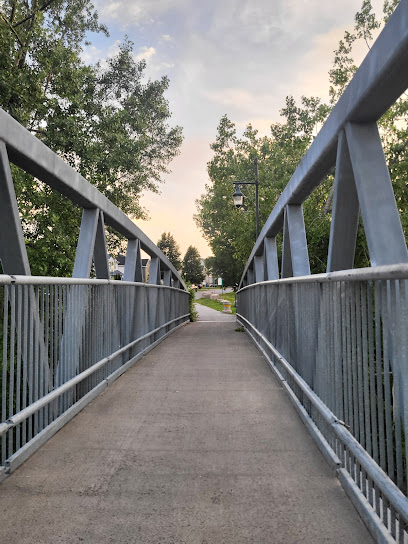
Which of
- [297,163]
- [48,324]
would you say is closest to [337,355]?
[48,324]

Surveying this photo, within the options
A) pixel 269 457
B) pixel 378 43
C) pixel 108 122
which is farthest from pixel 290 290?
pixel 108 122

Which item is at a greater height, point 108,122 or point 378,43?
point 108,122

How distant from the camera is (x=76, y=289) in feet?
14.8

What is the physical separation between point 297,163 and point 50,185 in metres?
23.4

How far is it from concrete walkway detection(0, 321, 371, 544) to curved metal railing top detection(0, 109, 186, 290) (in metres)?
1.69

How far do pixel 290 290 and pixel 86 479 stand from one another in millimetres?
3149

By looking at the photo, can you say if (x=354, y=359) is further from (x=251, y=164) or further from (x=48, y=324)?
(x=251, y=164)

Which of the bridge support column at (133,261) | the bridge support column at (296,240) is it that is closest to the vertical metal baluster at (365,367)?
the bridge support column at (296,240)

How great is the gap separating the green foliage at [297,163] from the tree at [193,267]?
64.1 meters

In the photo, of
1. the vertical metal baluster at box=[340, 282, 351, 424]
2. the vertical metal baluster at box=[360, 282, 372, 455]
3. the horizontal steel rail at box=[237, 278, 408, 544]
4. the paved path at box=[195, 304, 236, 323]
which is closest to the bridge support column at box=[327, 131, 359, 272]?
the horizontal steel rail at box=[237, 278, 408, 544]

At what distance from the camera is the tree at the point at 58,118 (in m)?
14.2

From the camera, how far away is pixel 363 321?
8.59 feet

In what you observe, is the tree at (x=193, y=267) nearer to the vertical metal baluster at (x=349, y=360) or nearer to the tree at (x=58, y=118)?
the tree at (x=58, y=118)

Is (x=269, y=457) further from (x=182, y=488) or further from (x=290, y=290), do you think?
(x=290, y=290)
